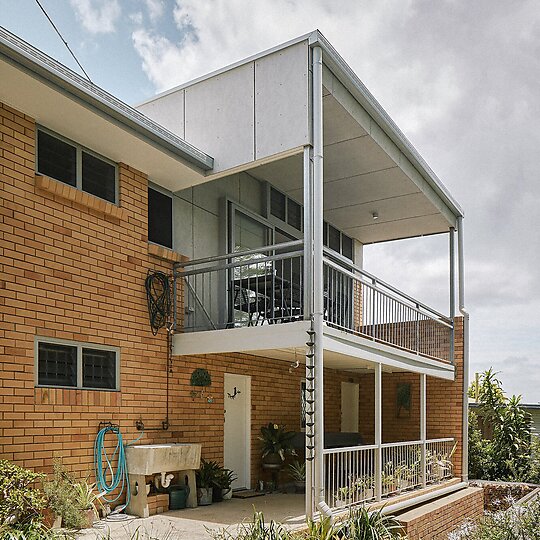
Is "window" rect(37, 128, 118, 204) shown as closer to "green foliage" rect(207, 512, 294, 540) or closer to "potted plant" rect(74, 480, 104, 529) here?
"potted plant" rect(74, 480, 104, 529)

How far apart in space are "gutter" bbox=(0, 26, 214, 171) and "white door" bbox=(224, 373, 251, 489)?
401cm

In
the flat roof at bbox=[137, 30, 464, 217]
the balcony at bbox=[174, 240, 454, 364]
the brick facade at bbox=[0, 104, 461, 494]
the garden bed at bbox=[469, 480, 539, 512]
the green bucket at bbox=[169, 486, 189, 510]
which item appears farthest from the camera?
the garden bed at bbox=[469, 480, 539, 512]

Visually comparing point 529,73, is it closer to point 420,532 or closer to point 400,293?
point 400,293

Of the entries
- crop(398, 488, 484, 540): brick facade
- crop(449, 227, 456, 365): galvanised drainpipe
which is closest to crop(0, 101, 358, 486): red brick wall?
crop(398, 488, 484, 540): brick facade

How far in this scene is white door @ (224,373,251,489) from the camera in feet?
39.7

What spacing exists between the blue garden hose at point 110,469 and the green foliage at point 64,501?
0.72 meters

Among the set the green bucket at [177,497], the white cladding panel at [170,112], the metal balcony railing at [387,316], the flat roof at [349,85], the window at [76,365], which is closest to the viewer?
the window at [76,365]

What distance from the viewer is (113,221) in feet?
32.5

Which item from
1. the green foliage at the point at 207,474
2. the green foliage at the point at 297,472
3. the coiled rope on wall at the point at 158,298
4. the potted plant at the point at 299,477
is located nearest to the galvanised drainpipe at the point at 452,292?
the green foliage at the point at 297,472

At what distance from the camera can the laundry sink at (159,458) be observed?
9414mm

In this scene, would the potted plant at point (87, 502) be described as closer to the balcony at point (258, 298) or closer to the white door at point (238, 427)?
the balcony at point (258, 298)

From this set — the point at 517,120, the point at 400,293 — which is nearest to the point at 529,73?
the point at 517,120

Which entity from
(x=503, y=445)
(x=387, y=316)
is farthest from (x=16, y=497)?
(x=503, y=445)

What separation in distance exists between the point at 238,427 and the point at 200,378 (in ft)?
5.55
